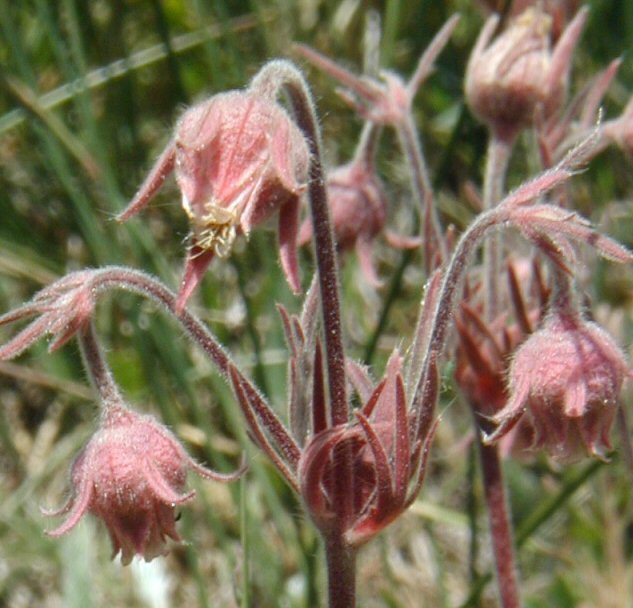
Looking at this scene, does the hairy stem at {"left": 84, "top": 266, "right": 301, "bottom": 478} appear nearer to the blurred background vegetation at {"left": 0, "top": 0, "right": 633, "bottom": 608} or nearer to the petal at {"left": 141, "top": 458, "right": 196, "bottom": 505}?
the petal at {"left": 141, "top": 458, "right": 196, "bottom": 505}

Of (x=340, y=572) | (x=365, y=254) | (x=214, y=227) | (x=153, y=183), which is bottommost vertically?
(x=340, y=572)

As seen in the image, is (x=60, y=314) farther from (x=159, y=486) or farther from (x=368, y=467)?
(x=368, y=467)

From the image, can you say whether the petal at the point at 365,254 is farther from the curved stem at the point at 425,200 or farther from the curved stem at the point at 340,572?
the curved stem at the point at 340,572

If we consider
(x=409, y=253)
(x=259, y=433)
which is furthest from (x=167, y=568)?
(x=259, y=433)

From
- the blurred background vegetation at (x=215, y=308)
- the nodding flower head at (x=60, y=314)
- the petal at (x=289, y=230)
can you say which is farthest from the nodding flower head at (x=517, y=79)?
the nodding flower head at (x=60, y=314)

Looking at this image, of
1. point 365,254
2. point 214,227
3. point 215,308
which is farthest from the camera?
point 215,308

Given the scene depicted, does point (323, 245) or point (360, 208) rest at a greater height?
point (360, 208)

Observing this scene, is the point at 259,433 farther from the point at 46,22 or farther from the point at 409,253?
the point at 46,22

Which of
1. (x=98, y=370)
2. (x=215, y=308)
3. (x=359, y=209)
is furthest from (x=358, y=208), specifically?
(x=215, y=308)
